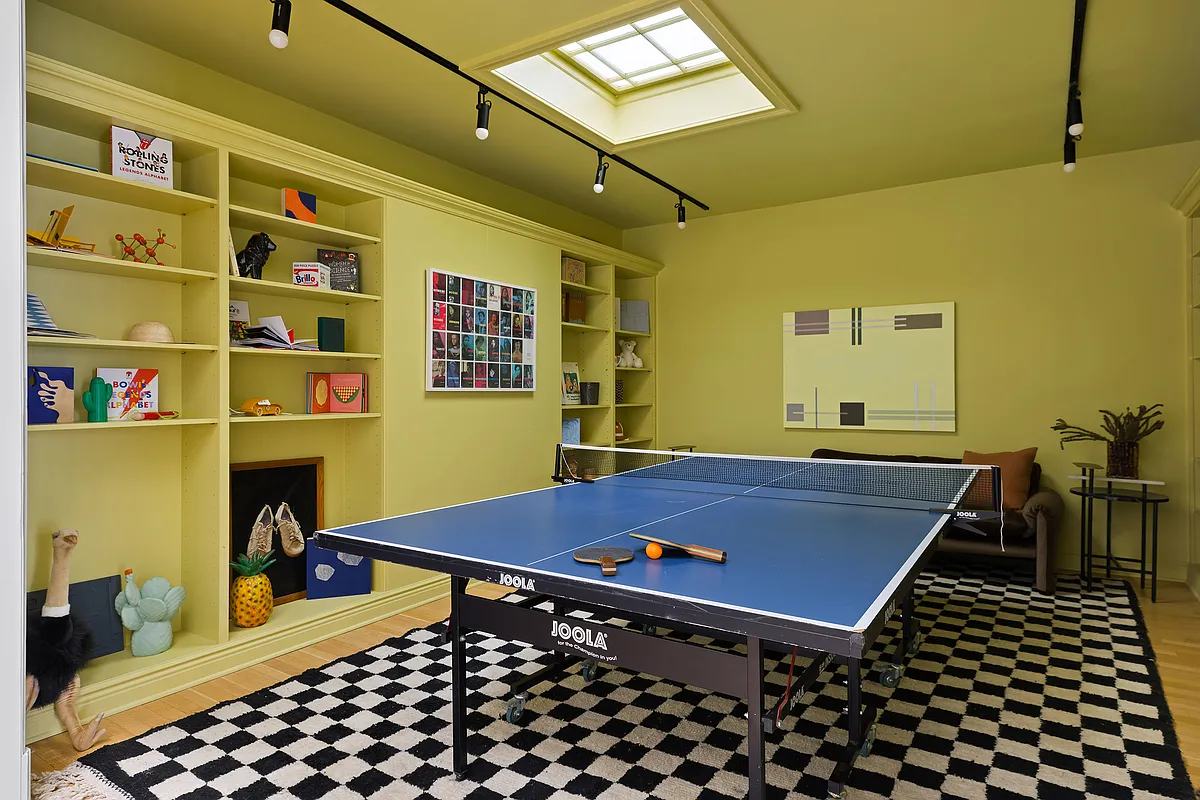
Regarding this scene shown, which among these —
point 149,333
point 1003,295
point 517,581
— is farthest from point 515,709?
point 1003,295

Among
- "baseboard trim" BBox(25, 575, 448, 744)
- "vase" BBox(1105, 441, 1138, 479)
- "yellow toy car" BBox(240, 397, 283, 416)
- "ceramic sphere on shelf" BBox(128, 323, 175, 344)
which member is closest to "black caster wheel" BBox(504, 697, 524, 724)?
"baseboard trim" BBox(25, 575, 448, 744)

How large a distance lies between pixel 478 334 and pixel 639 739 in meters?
2.76

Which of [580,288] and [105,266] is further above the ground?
[580,288]

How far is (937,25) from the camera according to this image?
9.67ft

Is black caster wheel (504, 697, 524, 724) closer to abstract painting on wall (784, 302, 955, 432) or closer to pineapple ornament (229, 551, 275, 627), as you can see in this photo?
pineapple ornament (229, 551, 275, 627)

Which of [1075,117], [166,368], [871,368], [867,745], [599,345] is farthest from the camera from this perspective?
[599,345]

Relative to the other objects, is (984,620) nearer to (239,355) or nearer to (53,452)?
(239,355)

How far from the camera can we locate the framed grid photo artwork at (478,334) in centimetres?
415

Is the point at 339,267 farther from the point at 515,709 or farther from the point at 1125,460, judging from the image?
the point at 1125,460

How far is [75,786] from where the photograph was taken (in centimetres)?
219

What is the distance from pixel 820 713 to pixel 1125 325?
3.82 meters

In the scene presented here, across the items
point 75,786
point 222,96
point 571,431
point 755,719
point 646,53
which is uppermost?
point 646,53

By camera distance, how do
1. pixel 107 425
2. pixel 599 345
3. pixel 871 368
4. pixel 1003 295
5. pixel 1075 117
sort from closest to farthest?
pixel 107 425
pixel 1075 117
pixel 1003 295
pixel 871 368
pixel 599 345

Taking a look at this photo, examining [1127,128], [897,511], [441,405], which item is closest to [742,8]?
[897,511]
